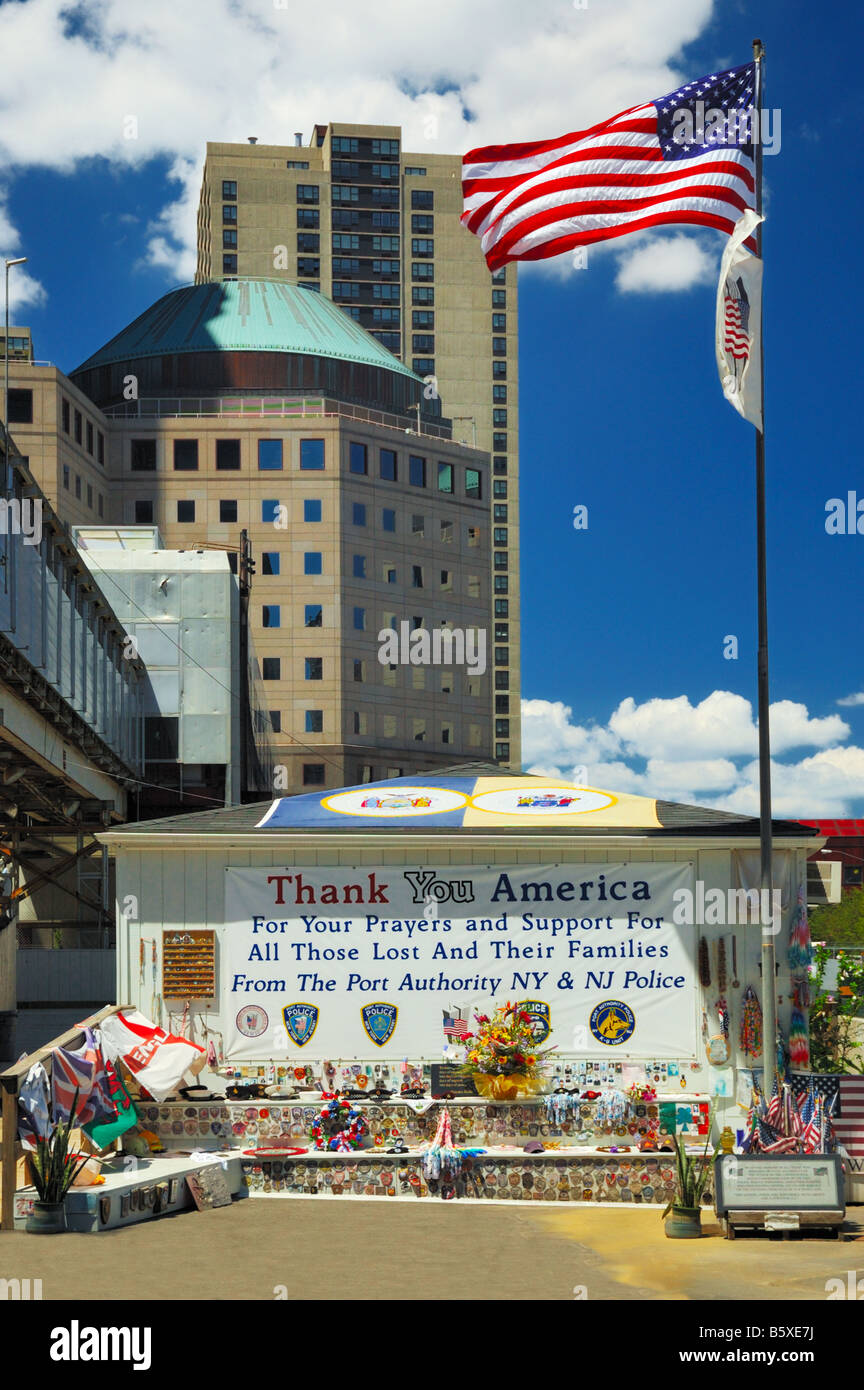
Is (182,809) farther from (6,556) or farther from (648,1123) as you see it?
(648,1123)

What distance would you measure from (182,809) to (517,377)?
103819 mm

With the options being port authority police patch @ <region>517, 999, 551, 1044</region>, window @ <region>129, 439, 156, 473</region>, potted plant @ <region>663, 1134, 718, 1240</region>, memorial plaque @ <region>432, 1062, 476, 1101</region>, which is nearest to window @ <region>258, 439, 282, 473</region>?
window @ <region>129, 439, 156, 473</region>

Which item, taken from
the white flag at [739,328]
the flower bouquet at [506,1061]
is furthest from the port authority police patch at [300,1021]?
the white flag at [739,328]

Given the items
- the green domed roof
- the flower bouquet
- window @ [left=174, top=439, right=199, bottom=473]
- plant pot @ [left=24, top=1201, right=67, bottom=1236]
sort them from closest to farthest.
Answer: plant pot @ [left=24, top=1201, right=67, bottom=1236] < the flower bouquet < window @ [left=174, top=439, right=199, bottom=473] < the green domed roof

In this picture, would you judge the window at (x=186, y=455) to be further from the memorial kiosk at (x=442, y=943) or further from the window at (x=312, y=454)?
the memorial kiosk at (x=442, y=943)

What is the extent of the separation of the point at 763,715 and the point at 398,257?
492 feet

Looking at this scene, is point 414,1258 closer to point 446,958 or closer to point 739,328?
point 446,958

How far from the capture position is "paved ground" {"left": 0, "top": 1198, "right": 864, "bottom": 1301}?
14.3m

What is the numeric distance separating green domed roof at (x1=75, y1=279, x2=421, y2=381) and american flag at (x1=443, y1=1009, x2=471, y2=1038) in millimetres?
101405

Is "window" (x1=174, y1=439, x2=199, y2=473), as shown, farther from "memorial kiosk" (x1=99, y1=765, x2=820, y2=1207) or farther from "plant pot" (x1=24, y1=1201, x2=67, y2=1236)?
"plant pot" (x1=24, y1=1201, x2=67, y2=1236)

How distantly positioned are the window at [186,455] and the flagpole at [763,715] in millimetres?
91481

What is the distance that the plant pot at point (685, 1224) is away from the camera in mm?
17219

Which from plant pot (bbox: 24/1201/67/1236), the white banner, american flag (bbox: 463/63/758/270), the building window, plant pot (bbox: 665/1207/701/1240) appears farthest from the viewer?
the building window

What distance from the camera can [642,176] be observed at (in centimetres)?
2009
